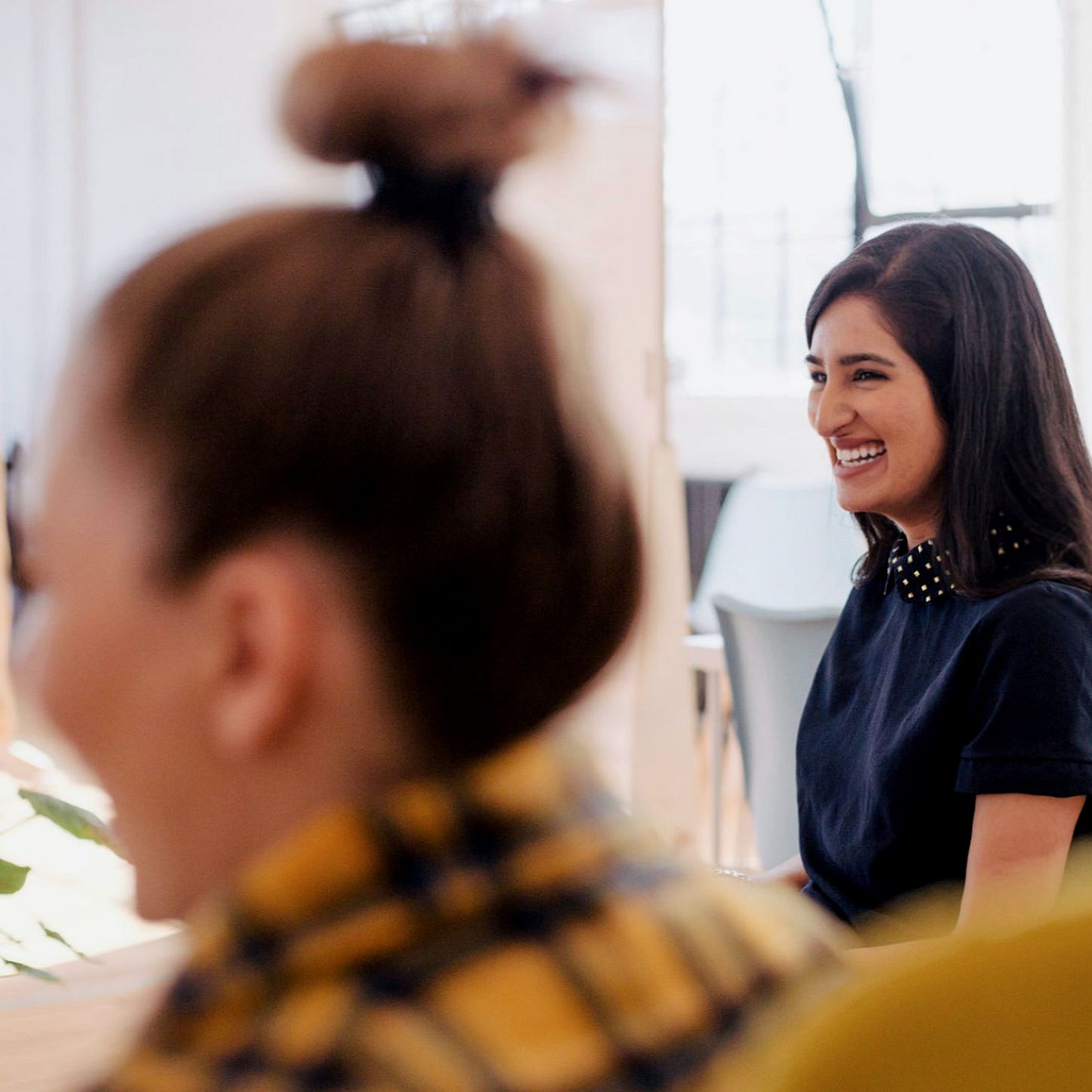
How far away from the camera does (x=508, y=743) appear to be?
0.54 metres

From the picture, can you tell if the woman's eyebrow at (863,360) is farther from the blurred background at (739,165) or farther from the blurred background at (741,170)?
the blurred background at (739,165)

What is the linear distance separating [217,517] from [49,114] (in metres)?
6.29

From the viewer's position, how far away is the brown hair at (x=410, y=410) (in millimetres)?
517

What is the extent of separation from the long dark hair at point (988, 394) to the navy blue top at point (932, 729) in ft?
0.12

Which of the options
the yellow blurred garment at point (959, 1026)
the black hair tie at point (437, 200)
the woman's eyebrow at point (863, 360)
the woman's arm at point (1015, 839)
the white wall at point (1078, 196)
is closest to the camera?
the yellow blurred garment at point (959, 1026)

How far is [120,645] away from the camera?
0.55 m

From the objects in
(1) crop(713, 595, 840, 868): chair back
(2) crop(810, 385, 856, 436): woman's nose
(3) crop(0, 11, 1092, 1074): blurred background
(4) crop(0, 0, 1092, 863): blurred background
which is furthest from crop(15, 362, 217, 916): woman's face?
(4) crop(0, 0, 1092, 863): blurred background

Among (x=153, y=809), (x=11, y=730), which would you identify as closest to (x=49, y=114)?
(x=11, y=730)

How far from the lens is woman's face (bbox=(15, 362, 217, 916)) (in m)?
0.54

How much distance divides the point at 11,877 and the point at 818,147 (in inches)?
224

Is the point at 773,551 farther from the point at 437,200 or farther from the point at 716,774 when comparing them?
the point at 437,200

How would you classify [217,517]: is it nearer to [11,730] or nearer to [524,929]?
[524,929]

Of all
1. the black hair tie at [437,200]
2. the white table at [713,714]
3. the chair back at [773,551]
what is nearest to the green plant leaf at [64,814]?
the black hair tie at [437,200]

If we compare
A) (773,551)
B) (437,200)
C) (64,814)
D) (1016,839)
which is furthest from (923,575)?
(773,551)
